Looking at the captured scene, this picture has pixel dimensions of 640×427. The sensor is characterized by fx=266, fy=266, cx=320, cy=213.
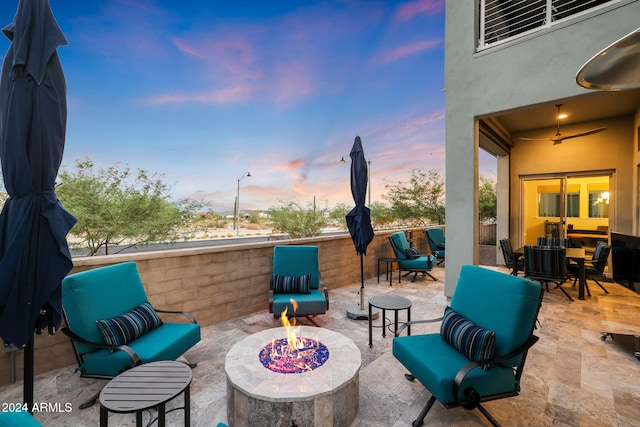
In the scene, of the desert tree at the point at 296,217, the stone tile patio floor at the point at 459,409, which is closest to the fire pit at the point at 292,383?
the stone tile patio floor at the point at 459,409

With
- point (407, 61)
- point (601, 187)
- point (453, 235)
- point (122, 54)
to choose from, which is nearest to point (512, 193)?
point (601, 187)

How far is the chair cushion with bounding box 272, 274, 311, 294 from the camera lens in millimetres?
4008

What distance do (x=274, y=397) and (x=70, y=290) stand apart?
A: 2089mm

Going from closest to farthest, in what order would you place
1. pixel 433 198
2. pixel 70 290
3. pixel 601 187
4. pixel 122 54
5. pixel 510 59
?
pixel 70 290, pixel 510 59, pixel 601 187, pixel 122 54, pixel 433 198

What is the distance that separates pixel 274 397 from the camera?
1.78 m

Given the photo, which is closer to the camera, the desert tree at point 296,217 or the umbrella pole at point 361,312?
the umbrella pole at point 361,312

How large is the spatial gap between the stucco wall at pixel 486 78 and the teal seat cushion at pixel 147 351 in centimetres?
448

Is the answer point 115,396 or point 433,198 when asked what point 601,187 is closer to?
point 433,198

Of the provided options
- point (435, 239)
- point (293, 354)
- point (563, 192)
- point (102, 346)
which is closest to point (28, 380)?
point (102, 346)

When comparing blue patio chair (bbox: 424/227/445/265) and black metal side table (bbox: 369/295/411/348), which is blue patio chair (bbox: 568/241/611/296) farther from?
black metal side table (bbox: 369/295/411/348)

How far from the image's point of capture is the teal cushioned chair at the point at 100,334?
7.42ft

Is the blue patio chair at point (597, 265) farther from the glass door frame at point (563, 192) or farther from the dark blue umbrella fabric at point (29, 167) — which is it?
the dark blue umbrella fabric at point (29, 167)

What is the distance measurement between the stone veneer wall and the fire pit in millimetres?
1682

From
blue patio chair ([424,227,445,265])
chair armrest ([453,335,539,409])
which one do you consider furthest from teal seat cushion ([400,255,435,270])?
chair armrest ([453,335,539,409])
